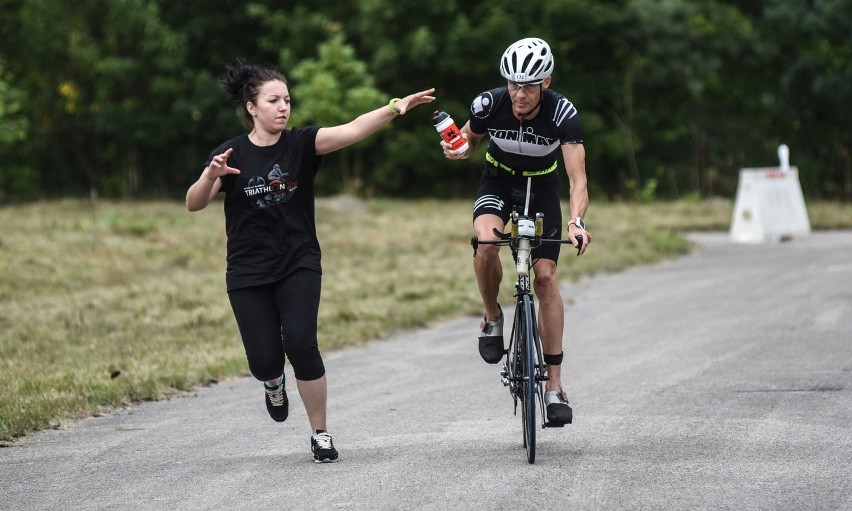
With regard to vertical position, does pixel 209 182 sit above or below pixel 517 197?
above

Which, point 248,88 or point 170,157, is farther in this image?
point 170,157

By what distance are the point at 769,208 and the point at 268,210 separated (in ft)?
53.4

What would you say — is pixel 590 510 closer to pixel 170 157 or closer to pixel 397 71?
pixel 397 71

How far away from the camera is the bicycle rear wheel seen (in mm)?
6492

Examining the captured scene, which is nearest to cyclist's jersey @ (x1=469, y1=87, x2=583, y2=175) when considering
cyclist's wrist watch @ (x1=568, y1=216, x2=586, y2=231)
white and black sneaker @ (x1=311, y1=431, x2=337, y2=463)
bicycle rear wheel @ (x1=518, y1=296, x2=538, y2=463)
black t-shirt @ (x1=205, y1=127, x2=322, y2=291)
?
cyclist's wrist watch @ (x1=568, y1=216, x2=586, y2=231)

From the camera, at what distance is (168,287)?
15.2 metres

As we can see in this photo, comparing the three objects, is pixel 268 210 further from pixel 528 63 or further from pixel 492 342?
pixel 492 342

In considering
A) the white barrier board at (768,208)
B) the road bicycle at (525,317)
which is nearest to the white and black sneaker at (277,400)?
the road bicycle at (525,317)

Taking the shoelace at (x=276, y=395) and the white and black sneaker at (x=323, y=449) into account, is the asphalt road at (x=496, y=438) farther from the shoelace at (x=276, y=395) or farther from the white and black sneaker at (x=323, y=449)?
the shoelace at (x=276, y=395)

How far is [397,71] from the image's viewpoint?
37.9m

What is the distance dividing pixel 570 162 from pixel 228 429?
264 cm

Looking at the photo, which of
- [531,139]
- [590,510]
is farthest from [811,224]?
[590,510]

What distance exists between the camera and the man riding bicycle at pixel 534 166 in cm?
697

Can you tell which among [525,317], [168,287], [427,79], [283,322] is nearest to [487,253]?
[525,317]
